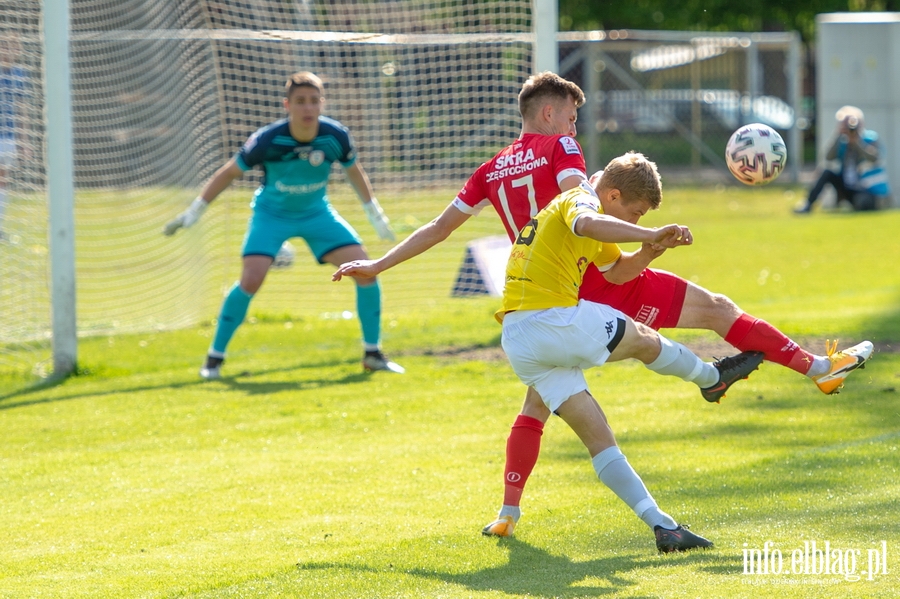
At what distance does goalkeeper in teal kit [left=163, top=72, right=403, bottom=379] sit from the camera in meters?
8.66

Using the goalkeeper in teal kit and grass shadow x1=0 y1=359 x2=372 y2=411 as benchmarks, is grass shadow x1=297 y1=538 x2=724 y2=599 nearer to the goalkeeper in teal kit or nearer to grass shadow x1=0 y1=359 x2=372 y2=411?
grass shadow x1=0 y1=359 x2=372 y2=411

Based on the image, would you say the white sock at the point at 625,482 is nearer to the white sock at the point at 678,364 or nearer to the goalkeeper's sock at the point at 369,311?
the white sock at the point at 678,364

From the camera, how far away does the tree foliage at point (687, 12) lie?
1312 inches

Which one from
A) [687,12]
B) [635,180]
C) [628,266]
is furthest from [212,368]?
[687,12]

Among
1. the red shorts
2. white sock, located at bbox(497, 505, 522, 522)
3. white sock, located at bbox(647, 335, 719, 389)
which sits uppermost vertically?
the red shorts

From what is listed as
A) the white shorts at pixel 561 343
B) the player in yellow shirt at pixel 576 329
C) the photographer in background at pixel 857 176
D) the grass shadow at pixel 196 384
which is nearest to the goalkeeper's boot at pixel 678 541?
the player in yellow shirt at pixel 576 329

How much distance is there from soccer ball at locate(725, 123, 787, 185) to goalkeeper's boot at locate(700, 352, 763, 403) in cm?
87

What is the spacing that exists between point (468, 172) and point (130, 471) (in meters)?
7.63

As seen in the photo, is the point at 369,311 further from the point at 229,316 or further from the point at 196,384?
the point at 196,384

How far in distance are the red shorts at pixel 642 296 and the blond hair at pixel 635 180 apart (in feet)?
1.91

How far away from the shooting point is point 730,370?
16.3 ft

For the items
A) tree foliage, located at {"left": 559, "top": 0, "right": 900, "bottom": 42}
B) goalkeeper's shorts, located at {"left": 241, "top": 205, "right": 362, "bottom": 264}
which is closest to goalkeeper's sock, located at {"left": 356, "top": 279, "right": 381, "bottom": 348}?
goalkeeper's shorts, located at {"left": 241, "top": 205, "right": 362, "bottom": 264}

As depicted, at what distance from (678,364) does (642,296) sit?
1.58 ft

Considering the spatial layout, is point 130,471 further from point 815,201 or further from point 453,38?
point 815,201
